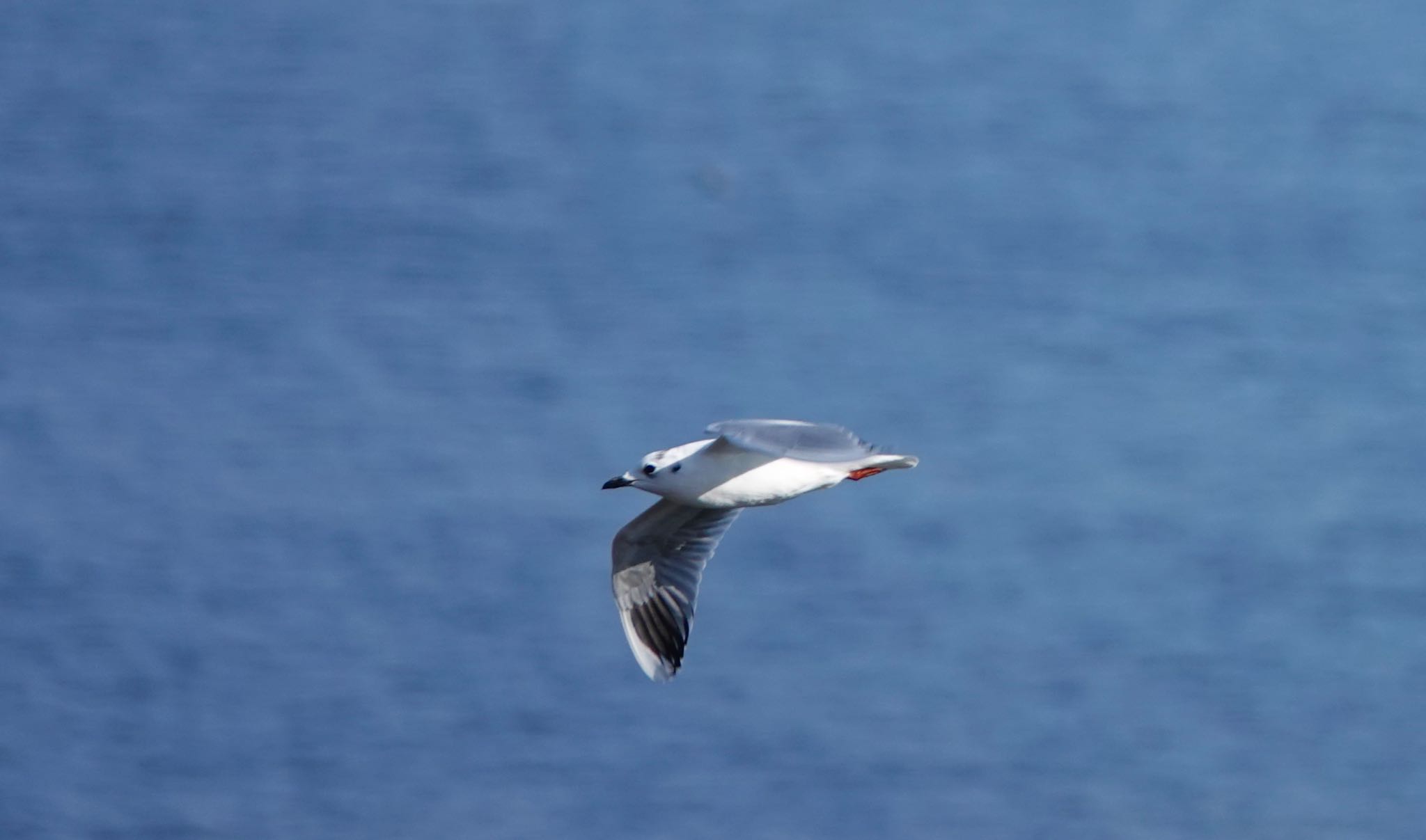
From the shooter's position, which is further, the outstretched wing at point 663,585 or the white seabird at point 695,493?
the outstretched wing at point 663,585

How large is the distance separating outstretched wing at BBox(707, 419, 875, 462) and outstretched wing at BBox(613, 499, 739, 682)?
628mm

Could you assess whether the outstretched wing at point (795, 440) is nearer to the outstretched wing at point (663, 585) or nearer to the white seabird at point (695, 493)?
the white seabird at point (695, 493)

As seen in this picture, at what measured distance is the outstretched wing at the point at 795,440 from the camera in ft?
12.5

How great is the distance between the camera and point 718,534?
4789 millimetres

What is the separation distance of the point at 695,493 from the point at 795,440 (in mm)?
384

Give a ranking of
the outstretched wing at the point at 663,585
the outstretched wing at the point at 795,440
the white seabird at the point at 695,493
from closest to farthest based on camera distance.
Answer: the outstretched wing at the point at 795,440, the white seabird at the point at 695,493, the outstretched wing at the point at 663,585

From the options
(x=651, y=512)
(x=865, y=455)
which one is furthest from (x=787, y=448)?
(x=651, y=512)

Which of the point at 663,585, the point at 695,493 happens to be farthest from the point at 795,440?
the point at 663,585

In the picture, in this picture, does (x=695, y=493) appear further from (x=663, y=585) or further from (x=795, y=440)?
(x=663, y=585)

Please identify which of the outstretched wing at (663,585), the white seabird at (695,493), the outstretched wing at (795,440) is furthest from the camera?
the outstretched wing at (663,585)

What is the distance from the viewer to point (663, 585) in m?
4.77

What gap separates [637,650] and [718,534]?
1.16 ft

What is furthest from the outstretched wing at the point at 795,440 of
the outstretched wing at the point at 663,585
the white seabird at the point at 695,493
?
the outstretched wing at the point at 663,585

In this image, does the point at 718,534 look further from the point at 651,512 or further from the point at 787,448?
the point at 787,448
